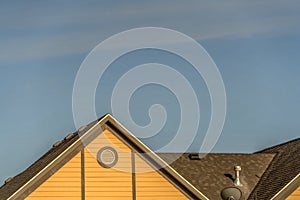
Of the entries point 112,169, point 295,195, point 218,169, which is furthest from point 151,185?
point 218,169

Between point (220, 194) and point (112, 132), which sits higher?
point (112, 132)

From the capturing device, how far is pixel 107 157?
2692 cm

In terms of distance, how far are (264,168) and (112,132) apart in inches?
335

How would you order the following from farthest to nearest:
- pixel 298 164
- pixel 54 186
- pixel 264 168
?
pixel 264 168 < pixel 298 164 < pixel 54 186

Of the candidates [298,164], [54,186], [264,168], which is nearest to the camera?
[54,186]

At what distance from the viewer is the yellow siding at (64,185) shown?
86.8 feet

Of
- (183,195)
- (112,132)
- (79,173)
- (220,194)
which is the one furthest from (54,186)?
(220,194)

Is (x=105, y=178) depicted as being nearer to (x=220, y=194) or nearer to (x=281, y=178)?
(x=220, y=194)

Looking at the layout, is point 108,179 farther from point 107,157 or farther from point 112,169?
point 107,157

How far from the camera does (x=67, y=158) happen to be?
1059 inches

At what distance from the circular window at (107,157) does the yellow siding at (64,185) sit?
2.67 ft

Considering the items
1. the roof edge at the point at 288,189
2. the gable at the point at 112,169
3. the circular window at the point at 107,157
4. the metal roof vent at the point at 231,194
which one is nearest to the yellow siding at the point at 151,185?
the gable at the point at 112,169

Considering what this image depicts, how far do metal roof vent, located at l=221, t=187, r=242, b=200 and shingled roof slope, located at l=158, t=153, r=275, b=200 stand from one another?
1209mm

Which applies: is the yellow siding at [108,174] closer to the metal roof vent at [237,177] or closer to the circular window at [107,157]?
the circular window at [107,157]
